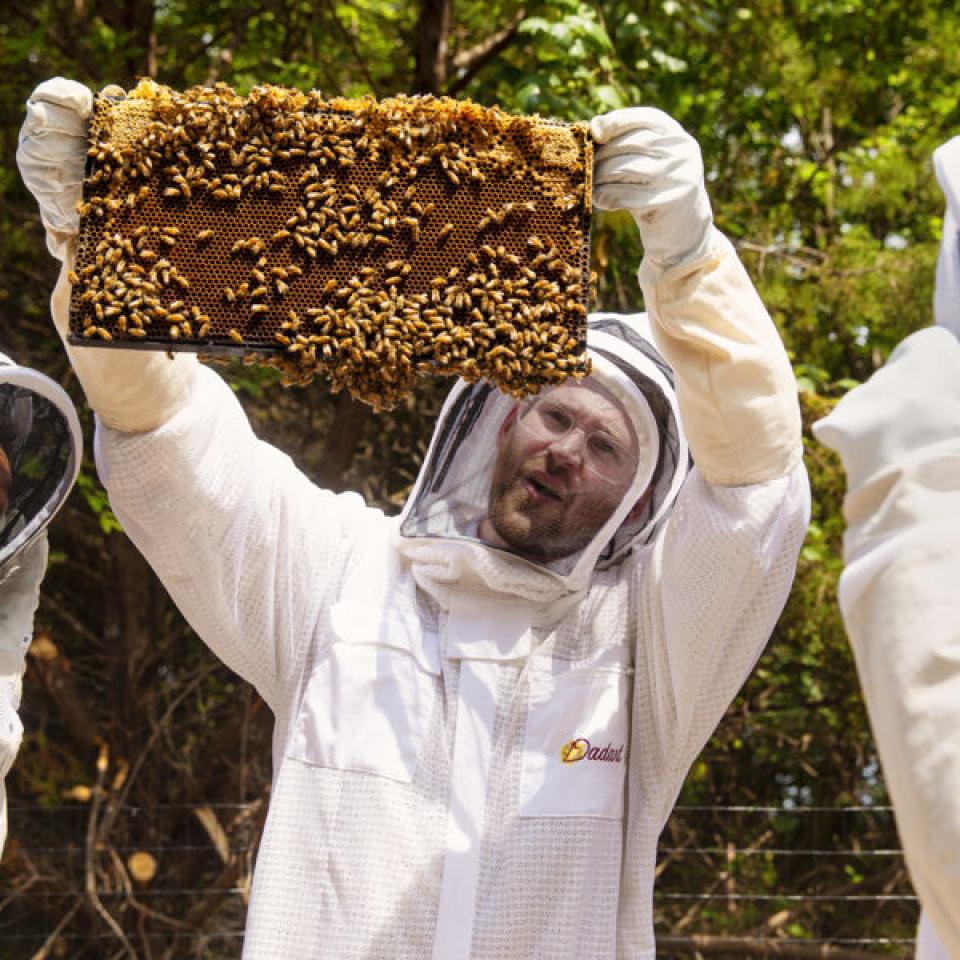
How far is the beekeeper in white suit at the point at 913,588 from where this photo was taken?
1470 mm

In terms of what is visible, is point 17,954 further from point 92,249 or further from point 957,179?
point 957,179

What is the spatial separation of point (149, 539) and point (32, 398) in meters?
0.43

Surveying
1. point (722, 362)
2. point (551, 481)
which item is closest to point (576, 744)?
point (551, 481)

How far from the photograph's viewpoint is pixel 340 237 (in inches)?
108

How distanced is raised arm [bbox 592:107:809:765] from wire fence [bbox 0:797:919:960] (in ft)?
9.82

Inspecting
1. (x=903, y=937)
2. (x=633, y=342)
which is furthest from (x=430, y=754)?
(x=903, y=937)

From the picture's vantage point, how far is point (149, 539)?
124 inches

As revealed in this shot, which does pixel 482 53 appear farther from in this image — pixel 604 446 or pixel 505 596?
pixel 505 596

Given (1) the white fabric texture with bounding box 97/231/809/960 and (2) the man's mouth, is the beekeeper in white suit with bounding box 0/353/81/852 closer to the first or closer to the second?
(1) the white fabric texture with bounding box 97/231/809/960

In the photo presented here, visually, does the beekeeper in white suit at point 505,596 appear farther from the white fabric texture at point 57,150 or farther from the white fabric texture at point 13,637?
the white fabric texture at point 13,637

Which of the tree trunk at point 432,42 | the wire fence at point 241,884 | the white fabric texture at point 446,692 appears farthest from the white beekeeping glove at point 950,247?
the tree trunk at point 432,42

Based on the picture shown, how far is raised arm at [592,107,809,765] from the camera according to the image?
2852mm

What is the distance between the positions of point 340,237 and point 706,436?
2.82 ft

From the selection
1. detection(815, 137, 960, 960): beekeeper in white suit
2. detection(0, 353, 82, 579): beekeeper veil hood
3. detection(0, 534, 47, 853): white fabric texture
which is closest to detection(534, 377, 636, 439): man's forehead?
detection(0, 353, 82, 579): beekeeper veil hood
